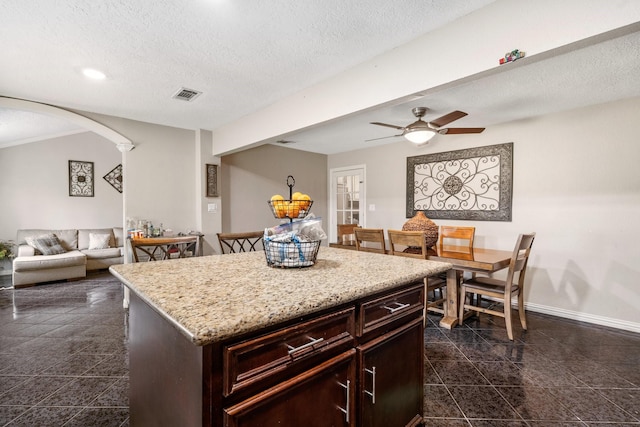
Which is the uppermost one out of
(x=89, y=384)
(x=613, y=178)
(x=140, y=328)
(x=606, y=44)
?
(x=606, y=44)

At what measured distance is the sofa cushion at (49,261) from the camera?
4320 millimetres

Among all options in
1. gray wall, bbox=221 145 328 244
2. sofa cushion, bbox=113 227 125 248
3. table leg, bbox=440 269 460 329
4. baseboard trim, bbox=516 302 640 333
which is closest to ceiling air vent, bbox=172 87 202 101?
gray wall, bbox=221 145 328 244

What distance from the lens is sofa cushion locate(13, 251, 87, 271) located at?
4.32 metres

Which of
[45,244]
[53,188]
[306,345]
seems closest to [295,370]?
[306,345]

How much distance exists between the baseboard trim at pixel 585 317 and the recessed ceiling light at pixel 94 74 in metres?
5.06

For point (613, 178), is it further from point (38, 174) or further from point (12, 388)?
point (38, 174)

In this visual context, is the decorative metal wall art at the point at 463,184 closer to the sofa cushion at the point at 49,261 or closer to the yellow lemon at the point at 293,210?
the yellow lemon at the point at 293,210

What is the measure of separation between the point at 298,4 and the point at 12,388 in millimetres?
3040

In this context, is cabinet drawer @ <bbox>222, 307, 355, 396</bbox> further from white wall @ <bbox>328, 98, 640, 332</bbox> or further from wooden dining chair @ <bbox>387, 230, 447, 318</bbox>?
white wall @ <bbox>328, 98, 640, 332</bbox>

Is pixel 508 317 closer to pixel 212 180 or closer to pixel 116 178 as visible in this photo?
pixel 212 180

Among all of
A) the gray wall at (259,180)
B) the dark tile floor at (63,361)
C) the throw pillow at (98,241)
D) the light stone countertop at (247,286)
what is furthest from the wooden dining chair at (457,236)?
the throw pillow at (98,241)

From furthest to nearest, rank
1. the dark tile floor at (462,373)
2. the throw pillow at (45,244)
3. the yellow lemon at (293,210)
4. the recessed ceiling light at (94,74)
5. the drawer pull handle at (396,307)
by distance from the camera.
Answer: the throw pillow at (45,244)
the recessed ceiling light at (94,74)
the dark tile floor at (462,373)
the yellow lemon at (293,210)
the drawer pull handle at (396,307)

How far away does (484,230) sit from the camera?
3.93 m

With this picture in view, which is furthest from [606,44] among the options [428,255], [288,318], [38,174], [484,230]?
[38,174]
